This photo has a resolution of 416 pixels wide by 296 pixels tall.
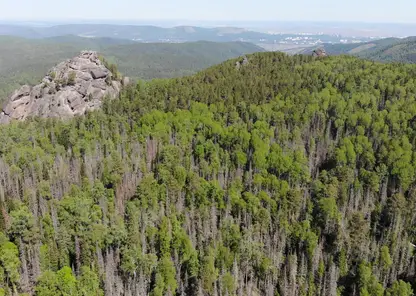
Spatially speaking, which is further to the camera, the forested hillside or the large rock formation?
the large rock formation

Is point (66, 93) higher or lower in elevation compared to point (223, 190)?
higher

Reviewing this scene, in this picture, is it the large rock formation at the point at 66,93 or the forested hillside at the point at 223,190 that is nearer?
the forested hillside at the point at 223,190

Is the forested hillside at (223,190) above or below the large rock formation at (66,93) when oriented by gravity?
below

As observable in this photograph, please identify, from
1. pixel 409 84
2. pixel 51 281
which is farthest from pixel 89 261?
pixel 409 84

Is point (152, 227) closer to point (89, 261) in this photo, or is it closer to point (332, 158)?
point (89, 261)

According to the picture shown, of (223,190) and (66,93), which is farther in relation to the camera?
(66,93)
